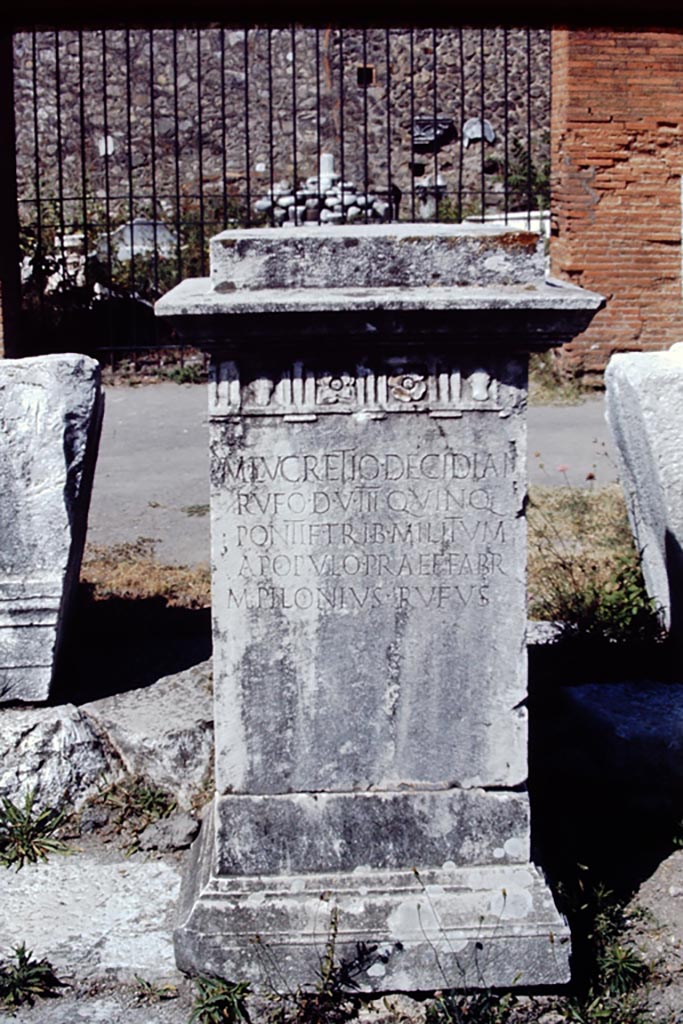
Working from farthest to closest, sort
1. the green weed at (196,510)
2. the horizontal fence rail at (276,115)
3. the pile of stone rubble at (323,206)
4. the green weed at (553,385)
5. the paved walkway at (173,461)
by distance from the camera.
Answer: the horizontal fence rail at (276,115) → the pile of stone rubble at (323,206) → the green weed at (553,385) → the green weed at (196,510) → the paved walkway at (173,461)

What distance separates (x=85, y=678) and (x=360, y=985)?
4.92 ft

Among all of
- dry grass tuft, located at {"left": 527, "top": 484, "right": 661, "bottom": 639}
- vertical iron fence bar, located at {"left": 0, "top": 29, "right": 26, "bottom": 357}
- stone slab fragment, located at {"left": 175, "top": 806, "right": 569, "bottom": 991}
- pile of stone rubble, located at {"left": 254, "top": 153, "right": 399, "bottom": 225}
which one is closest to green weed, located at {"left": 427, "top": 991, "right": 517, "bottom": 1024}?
stone slab fragment, located at {"left": 175, "top": 806, "right": 569, "bottom": 991}

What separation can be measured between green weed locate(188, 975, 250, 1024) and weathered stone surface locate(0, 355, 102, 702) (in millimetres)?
1190

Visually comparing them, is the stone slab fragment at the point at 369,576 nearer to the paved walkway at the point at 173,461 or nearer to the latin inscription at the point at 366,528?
the latin inscription at the point at 366,528

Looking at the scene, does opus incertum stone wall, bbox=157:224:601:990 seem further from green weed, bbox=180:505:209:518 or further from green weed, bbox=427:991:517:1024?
green weed, bbox=180:505:209:518

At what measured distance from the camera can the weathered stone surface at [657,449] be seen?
3752 millimetres

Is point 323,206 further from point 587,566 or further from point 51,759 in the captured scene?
point 51,759

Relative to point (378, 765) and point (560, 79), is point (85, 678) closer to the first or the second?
point (378, 765)

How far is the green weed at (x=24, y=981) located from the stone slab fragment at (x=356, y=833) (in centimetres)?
44

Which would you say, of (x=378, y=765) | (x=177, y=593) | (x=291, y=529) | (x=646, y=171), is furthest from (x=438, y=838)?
(x=646, y=171)

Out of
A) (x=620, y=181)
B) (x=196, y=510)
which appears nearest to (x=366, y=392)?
(x=196, y=510)

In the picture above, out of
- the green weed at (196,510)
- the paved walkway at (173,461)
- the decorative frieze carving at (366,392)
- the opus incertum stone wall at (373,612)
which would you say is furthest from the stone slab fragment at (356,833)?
the green weed at (196,510)

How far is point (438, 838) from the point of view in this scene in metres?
2.77

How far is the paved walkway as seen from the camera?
6.33 metres
